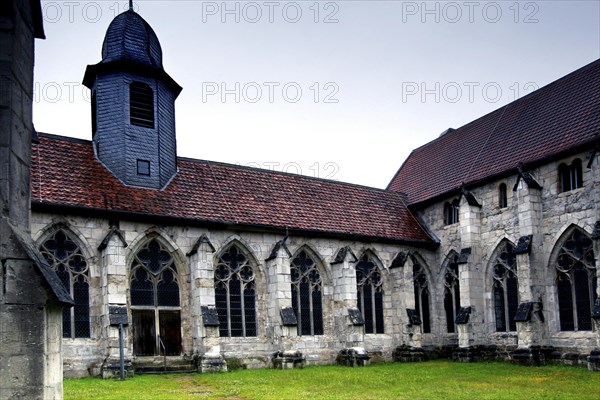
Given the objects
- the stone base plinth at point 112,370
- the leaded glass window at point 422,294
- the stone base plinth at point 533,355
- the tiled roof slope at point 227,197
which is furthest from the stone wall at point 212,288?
the stone base plinth at point 533,355

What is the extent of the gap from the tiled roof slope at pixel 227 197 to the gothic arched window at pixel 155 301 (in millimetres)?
1429

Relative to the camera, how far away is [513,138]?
2702 cm

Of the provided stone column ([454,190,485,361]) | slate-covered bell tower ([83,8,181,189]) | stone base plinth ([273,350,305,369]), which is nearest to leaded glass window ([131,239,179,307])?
slate-covered bell tower ([83,8,181,189])

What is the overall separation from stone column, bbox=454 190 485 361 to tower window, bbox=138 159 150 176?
12.3 metres

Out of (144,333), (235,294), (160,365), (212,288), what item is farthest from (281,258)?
(160,365)

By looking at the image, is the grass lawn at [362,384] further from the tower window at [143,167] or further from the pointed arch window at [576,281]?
the tower window at [143,167]

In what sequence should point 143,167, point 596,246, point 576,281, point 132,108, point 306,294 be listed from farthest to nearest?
point 306,294 < point 132,108 < point 143,167 < point 576,281 < point 596,246

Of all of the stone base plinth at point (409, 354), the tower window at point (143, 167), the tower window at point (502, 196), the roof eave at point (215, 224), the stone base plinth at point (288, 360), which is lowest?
the stone base plinth at point (409, 354)

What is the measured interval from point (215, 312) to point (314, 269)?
5.25 meters

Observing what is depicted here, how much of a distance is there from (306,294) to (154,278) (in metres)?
6.24

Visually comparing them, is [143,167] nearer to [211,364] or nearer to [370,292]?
[211,364]

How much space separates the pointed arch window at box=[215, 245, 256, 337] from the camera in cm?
2359

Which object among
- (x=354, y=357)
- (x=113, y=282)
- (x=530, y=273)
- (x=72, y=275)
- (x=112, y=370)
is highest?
(x=72, y=275)

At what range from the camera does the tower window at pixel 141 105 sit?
80.5 ft
